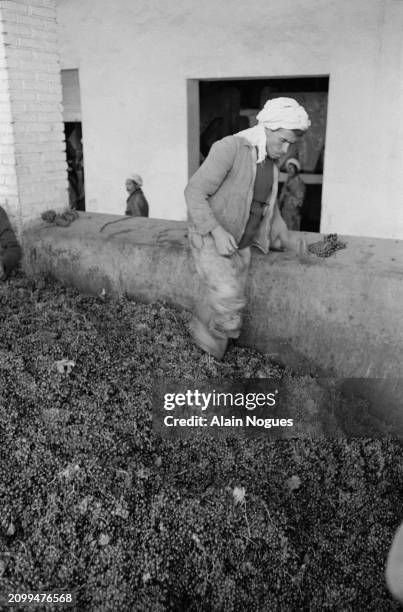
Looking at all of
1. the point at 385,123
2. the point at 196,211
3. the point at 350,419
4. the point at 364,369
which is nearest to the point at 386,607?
the point at 350,419

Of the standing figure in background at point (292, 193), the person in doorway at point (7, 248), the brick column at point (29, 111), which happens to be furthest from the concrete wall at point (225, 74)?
the person in doorway at point (7, 248)

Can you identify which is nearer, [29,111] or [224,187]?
[224,187]

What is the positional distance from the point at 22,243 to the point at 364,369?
323 centimetres

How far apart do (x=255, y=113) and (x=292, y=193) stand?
6.30 feet

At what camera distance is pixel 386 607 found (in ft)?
8.68

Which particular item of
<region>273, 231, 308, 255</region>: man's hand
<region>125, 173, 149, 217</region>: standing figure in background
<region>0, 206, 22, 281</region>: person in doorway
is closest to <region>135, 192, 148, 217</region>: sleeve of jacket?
<region>125, 173, 149, 217</region>: standing figure in background

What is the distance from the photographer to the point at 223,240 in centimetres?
329

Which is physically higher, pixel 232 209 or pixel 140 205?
pixel 232 209

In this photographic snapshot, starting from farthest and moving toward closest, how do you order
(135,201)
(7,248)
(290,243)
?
(135,201), (7,248), (290,243)

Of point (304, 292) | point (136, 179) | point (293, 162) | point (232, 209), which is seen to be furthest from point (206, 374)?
point (293, 162)

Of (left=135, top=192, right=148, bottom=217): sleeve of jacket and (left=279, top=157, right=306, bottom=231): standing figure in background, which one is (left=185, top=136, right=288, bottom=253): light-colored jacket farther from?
(left=279, top=157, right=306, bottom=231): standing figure in background

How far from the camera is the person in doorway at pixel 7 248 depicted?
16.0 ft

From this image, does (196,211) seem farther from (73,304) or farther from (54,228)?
(54,228)

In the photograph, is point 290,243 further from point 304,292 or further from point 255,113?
point 255,113
